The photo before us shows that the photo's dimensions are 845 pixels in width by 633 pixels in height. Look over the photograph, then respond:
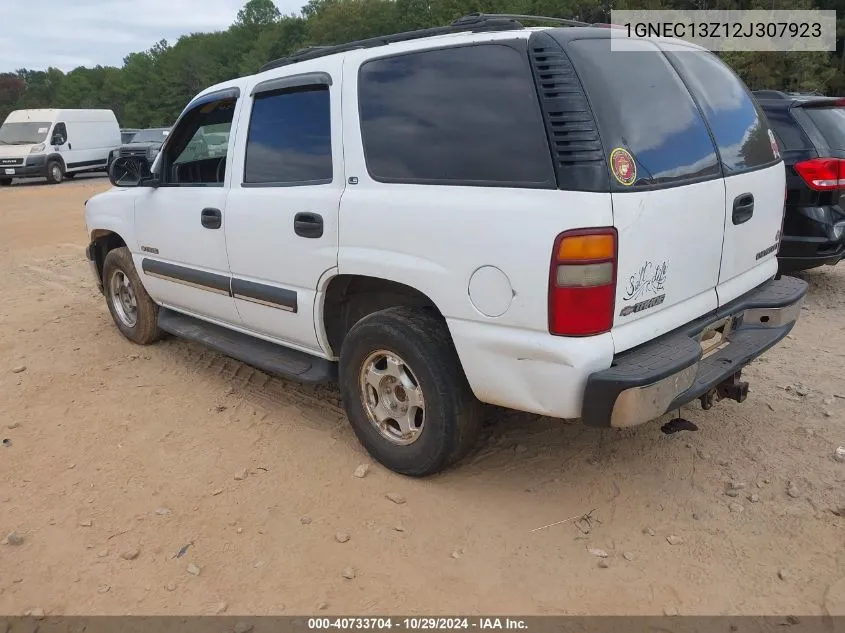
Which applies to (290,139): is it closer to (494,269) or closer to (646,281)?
(494,269)

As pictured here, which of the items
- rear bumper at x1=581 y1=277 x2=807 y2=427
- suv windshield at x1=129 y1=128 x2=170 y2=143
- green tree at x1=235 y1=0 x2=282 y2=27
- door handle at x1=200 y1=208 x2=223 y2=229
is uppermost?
green tree at x1=235 y1=0 x2=282 y2=27

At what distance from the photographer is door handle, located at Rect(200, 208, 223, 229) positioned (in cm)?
388

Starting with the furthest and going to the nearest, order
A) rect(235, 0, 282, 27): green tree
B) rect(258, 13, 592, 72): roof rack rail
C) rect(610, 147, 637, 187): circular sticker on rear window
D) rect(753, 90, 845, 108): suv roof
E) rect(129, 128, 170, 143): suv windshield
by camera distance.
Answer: rect(235, 0, 282, 27): green tree
rect(129, 128, 170, 143): suv windshield
rect(753, 90, 845, 108): suv roof
rect(258, 13, 592, 72): roof rack rail
rect(610, 147, 637, 187): circular sticker on rear window

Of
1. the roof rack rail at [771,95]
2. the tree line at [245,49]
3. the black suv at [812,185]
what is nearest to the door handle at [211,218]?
the black suv at [812,185]

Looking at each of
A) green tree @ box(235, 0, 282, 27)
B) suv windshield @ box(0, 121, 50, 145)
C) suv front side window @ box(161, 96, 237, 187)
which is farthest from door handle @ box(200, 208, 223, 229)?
green tree @ box(235, 0, 282, 27)

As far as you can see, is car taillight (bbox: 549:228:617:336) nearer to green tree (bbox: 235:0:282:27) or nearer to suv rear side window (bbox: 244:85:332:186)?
suv rear side window (bbox: 244:85:332:186)

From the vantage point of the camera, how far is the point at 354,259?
10.2 feet

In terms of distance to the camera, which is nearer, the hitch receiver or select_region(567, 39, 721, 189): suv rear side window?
select_region(567, 39, 721, 189): suv rear side window

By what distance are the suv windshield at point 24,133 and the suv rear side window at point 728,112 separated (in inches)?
854

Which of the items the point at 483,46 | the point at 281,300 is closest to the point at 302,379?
the point at 281,300

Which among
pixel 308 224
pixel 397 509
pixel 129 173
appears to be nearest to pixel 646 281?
pixel 397 509

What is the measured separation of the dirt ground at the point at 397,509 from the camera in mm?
2510
